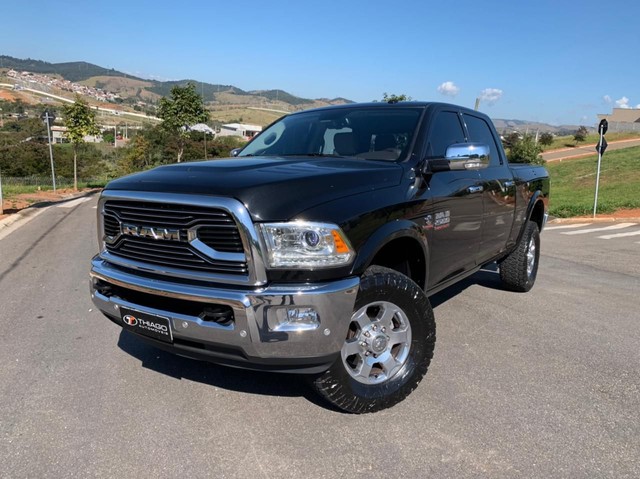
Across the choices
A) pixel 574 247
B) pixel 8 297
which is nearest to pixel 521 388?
pixel 8 297

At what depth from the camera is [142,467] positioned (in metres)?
2.48

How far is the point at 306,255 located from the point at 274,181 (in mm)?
451

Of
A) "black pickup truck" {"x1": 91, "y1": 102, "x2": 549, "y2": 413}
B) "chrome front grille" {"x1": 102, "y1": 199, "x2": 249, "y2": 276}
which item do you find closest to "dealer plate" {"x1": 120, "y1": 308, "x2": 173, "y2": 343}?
"black pickup truck" {"x1": 91, "y1": 102, "x2": 549, "y2": 413}

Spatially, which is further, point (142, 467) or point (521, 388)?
point (521, 388)

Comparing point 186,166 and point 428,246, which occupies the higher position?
point 186,166

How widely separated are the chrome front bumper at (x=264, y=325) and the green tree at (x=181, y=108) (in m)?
38.7

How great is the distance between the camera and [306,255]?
255cm

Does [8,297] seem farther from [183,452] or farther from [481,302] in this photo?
[481,302]

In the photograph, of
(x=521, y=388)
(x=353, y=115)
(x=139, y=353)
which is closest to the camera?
(x=521, y=388)

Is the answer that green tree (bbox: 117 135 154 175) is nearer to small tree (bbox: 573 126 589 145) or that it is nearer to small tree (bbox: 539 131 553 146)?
small tree (bbox: 539 131 553 146)

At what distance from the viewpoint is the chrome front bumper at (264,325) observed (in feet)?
8.15

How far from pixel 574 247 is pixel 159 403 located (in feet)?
31.5

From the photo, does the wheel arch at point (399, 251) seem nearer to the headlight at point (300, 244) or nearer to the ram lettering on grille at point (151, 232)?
the headlight at point (300, 244)

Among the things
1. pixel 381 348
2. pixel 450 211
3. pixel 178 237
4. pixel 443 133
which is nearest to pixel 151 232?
pixel 178 237
